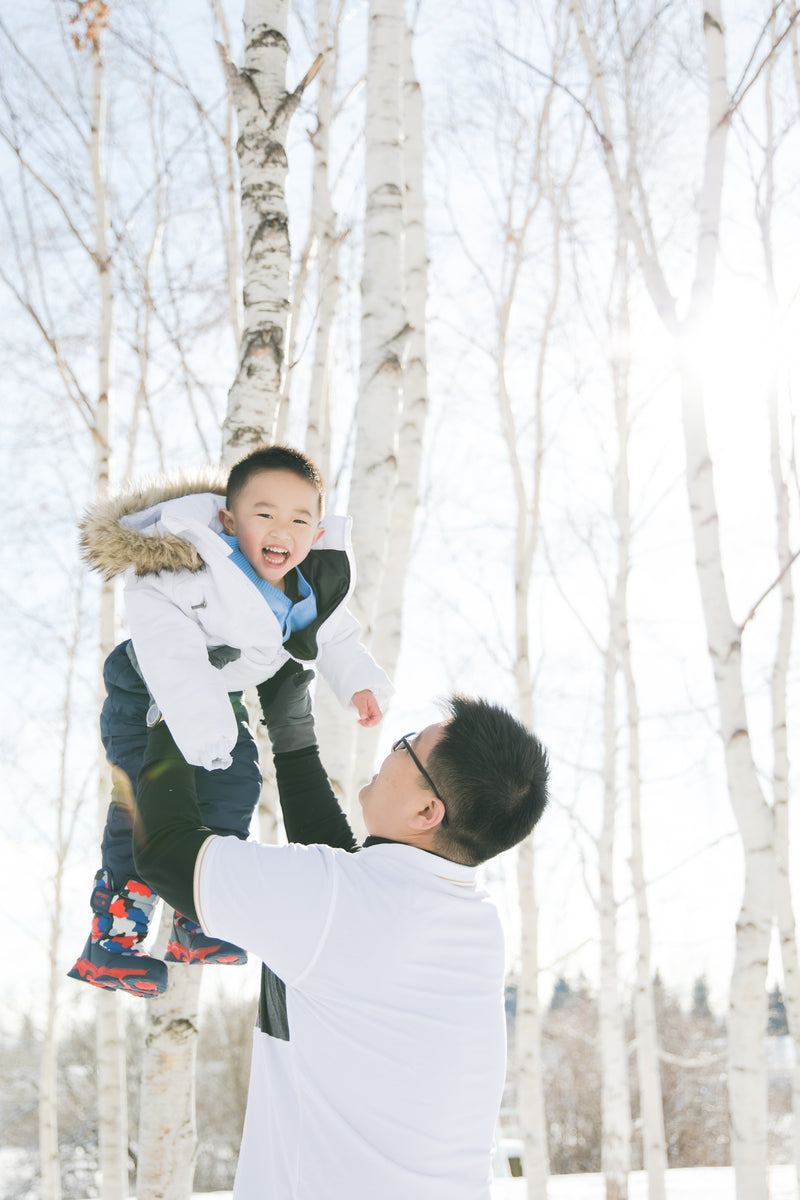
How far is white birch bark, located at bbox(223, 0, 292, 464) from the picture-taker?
2541 millimetres

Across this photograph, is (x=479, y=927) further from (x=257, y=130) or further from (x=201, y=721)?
(x=257, y=130)

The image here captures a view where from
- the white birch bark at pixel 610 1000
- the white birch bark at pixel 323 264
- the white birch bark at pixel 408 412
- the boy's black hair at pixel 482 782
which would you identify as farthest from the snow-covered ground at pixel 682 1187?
the boy's black hair at pixel 482 782

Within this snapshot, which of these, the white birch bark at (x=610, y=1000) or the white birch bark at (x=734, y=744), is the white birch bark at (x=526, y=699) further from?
the white birch bark at (x=734, y=744)

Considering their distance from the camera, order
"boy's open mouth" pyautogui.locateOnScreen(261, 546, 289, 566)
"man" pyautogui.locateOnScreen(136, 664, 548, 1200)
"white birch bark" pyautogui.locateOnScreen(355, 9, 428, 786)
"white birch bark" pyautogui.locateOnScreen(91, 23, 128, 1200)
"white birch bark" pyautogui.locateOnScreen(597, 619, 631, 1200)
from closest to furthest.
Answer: "man" pyautogui.locateOnScreen(136, 664, 548, 1200)
"boy's open mouth" pyautogui.locateOnScreen(261, 546, 289, 566)
"white birch bark" pyautogui.locateOnScreen(355, 9, 428, 786)
"white birch bark" pyautogui.locateOnScreen(91, 23, 128, 1200)
"white birch bark" pyautogui.locateOnScreen(597, 619, 631, 1200)

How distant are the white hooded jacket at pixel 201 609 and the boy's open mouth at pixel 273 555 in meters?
0.08

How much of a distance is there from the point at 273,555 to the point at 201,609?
19 cm

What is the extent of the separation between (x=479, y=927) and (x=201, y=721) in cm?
54

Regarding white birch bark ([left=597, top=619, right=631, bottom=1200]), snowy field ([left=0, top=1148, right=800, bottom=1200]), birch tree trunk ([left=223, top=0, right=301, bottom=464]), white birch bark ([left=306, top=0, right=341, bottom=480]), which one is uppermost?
white birch bark ([left=306, top=0, right=341, bottom=480])

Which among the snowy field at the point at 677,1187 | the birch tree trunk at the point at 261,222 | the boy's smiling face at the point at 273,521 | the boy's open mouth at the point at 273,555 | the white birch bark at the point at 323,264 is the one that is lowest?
the snowy field at the point at 677,1187

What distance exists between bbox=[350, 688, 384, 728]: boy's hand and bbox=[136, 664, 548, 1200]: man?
0.45m

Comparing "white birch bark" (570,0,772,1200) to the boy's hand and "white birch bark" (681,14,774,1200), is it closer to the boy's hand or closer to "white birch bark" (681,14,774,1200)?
"white birch bark" (681,14,774,1200)

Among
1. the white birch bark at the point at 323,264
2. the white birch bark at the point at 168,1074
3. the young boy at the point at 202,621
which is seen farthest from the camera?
the white birch bark at the point at 323,264

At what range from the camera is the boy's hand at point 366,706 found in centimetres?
190

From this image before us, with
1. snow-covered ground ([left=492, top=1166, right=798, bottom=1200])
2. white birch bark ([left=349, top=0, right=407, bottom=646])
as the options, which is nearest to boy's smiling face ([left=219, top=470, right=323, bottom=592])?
white birch bark ([left=349, top=0, right=407, bottom=646])
